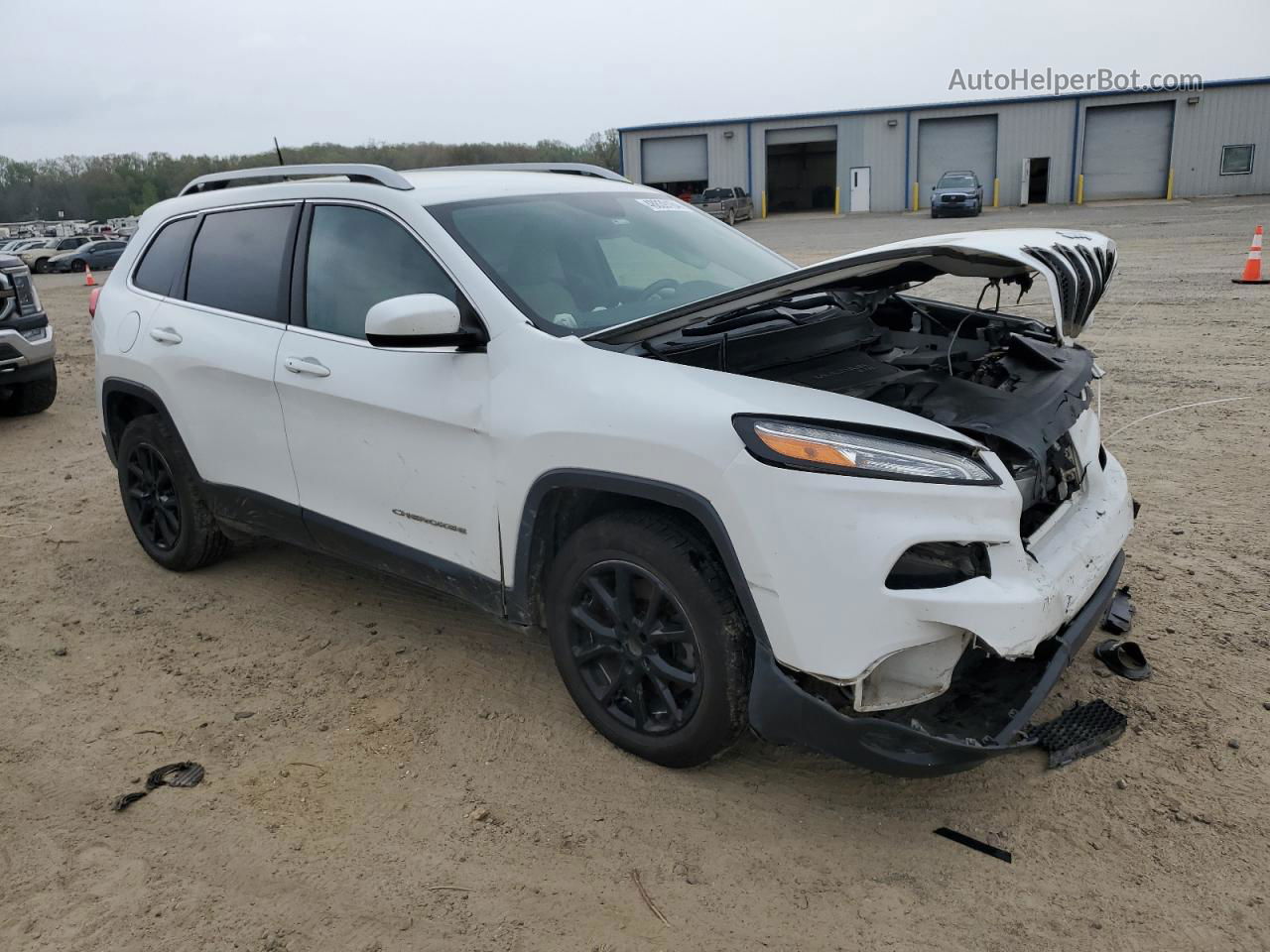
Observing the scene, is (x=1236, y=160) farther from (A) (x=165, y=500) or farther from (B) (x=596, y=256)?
(A) (x=165, y=500)

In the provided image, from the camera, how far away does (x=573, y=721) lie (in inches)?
133

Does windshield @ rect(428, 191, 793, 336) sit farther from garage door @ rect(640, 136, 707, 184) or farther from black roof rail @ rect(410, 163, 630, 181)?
garage door @ rect(640, 136, 707, 184)

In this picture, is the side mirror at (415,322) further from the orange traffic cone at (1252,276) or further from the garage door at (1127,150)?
the garage door at (1127,150)

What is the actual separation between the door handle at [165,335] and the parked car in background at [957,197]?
109ft

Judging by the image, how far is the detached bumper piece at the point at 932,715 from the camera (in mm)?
2484

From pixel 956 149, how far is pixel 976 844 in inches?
1757

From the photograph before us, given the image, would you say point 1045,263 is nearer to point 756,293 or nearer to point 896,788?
point 756,293

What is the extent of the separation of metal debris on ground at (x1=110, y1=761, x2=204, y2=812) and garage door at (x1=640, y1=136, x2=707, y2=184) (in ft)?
149

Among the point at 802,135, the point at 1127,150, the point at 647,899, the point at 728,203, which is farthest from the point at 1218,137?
the point at 647,899

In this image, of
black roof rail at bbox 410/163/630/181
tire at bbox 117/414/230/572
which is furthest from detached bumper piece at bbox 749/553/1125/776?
tire at bbox 117/414/230/572

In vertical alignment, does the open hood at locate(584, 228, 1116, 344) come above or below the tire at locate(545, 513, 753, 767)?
above

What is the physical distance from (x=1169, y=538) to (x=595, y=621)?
3.09m

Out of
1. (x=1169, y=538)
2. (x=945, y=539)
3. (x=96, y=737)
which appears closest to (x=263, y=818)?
(x=96, y=737)

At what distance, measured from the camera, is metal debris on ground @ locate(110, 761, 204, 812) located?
3068 mm
